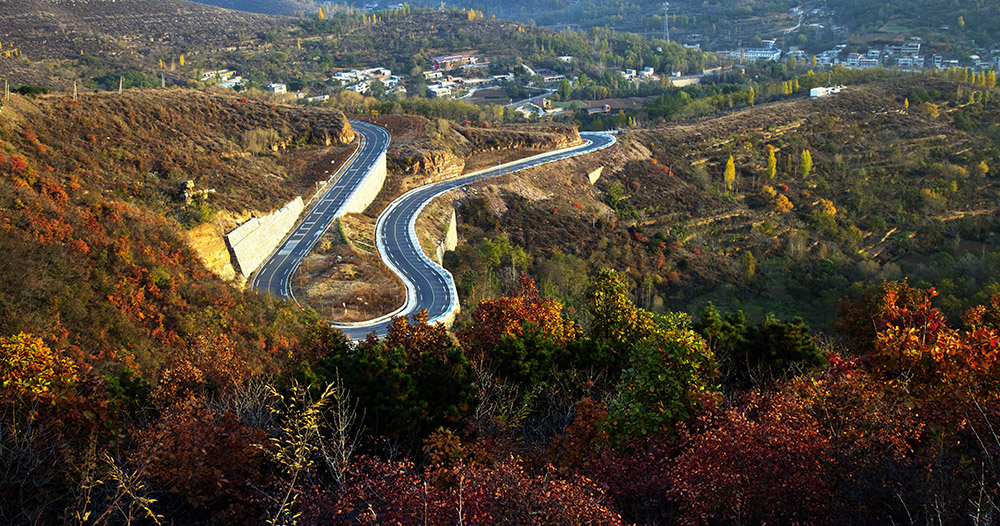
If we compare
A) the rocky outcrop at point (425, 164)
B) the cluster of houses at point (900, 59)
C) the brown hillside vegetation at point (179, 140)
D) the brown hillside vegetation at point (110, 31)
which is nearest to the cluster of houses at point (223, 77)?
the brown hillside vegetation at point (110, 31)

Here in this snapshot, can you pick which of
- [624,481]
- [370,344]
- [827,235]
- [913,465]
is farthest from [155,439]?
[827,235]

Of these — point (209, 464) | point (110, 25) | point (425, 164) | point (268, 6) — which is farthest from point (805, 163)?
point (268, 6)

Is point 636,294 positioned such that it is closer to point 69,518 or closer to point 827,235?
point 827,235

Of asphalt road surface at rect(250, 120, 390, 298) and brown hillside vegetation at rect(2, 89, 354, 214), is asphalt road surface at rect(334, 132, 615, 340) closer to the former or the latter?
asphalt road surface at rect(250, 120, 390, 298)

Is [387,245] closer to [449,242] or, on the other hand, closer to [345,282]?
[449,242]

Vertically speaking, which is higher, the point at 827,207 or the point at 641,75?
the point at 641,75

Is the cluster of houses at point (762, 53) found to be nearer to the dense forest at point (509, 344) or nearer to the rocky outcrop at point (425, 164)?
the dense forest at point (509, 344)

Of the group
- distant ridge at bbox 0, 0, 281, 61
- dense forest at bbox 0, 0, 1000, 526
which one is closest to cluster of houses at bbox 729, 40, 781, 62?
dense forest at bbox 0, 0, 1000, 526

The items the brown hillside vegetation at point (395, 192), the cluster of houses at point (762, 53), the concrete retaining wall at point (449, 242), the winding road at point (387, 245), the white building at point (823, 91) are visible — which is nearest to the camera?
the winding road at point (387, 245)
